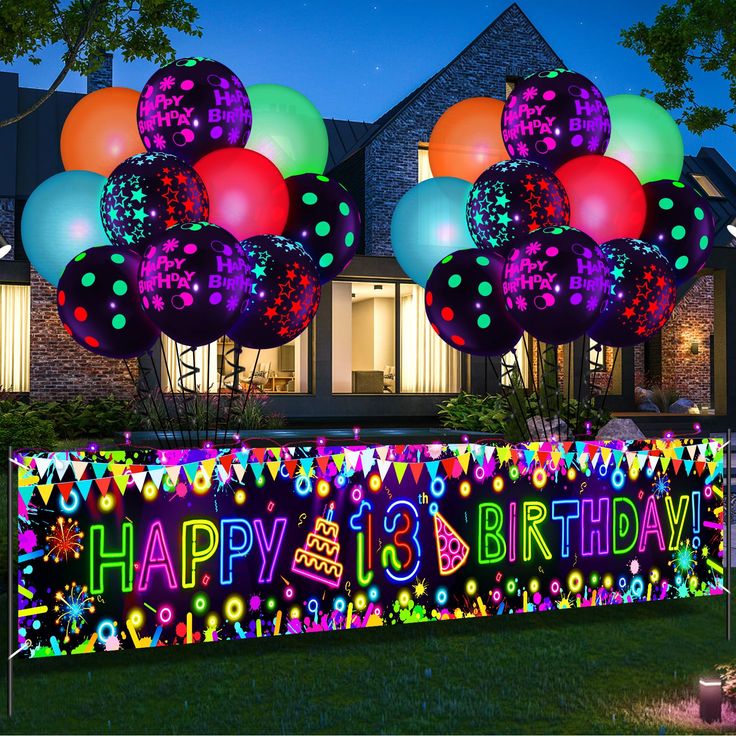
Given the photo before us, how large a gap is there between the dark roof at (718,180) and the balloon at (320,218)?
64.6 ft

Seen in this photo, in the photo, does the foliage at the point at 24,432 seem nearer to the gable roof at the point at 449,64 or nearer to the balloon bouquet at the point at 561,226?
the balloon bouquet at the point at 561,226

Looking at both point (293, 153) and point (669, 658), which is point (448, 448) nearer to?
point (669, 658)

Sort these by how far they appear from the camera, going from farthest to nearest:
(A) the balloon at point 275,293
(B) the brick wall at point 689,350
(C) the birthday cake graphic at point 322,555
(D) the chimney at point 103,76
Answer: (B) the brick wall at point 689,350
(D) the chimney at point 103,76
(A) the balloon at point 275,293
(C) the birthday cake graphic at point 322,555

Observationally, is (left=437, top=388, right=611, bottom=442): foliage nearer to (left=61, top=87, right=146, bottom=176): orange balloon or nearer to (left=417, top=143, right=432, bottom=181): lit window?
(left=417, top=143, right=432, bottom=181): lit window

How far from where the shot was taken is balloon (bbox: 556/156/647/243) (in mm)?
5613

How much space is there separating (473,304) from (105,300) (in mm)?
2171

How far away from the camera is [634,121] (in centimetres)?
622

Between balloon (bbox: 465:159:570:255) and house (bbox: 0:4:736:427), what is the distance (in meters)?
10.7

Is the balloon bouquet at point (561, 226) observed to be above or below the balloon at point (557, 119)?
below

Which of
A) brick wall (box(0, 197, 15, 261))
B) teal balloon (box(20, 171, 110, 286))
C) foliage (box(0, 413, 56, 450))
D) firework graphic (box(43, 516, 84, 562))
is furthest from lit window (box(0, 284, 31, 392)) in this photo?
firework graphic (box(43, 516, 84, 562))

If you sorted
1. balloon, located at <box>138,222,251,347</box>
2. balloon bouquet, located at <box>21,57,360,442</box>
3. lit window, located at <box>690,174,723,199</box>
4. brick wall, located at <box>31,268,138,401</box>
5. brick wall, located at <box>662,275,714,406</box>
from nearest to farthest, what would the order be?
1. balloon, located at <box>138,222,251,347</box>
2. balloon bouquet, located at <box>21,57,360,442</box>
3. brick wall, located at <box>31,268,138,401</box>
4. brick wall, located at <box>662,275,714,406</box>
5. lit window, located at <box>690,174,723,199</box>

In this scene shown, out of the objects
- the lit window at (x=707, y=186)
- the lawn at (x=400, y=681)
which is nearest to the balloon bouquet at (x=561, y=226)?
the lawn at (x=400, y=681)

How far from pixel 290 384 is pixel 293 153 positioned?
12.5 m

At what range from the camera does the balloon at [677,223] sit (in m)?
5.95
